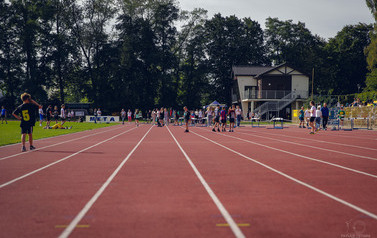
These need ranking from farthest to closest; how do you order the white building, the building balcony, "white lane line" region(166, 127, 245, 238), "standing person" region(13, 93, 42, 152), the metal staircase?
the building balcony < the white building < the metal staircase < "standing person" region(13, 93, 42, 152) < "white lane line" region(166, 127, 245, 238)

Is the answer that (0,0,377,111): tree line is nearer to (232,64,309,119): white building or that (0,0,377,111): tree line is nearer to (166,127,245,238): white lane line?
(232,64,309,119): white building

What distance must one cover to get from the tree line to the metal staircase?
6.48m

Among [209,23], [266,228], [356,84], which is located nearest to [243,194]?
[266,228]

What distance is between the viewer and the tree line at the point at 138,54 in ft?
170

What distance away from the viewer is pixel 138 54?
180 ft

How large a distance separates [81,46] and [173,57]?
15.6m

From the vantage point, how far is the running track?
365 centimetres

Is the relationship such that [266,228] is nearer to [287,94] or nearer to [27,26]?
[287,94]

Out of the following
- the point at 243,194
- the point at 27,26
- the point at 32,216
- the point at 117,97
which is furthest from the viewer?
the point at 117,97

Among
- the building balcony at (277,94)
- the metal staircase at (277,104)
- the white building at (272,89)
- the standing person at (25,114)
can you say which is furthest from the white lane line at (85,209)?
the building balcony at (277,94)

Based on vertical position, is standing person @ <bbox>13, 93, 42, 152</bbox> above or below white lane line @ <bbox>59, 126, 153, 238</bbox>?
above

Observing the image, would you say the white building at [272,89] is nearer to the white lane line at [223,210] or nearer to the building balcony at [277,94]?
the building balcony at [277,94]

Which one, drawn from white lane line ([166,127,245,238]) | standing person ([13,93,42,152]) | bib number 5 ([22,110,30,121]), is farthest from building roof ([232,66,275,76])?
white lane line ([166,127,245,238])

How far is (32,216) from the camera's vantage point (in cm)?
408
